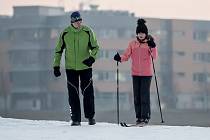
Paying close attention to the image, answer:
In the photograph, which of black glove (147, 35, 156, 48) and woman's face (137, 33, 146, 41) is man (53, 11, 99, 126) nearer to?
woman's face (137, 33, 146, 41)

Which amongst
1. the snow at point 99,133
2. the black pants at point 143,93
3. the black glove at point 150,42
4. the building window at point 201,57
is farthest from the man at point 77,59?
the building window at point 201,57

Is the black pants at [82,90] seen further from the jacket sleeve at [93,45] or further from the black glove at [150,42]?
the black glove at [150,42]

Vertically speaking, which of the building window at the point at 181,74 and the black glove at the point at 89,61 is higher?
the black glove at the point at 89,61

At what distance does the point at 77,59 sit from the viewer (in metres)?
12.1

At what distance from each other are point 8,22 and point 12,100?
1111cm

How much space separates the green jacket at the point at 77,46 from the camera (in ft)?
39.2

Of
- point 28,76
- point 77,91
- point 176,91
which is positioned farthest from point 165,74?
point 77,91

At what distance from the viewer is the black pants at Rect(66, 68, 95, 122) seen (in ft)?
39.8

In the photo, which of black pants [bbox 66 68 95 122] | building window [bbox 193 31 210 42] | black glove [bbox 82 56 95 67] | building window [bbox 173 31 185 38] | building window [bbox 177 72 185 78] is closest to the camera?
black glove [bbox 82 56 95 67]

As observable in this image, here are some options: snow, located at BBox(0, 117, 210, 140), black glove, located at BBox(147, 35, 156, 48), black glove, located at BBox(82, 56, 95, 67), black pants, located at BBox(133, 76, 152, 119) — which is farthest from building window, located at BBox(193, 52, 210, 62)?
snow, located at BBox(0, 117, 210, 140)

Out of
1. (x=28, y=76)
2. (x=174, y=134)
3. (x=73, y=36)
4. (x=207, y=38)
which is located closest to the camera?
(x=174, y=134)

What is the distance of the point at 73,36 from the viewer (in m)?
12.0

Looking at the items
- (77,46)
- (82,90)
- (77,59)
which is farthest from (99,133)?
(77,46)

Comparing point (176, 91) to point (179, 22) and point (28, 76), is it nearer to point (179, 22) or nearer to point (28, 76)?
point (179, 22)
